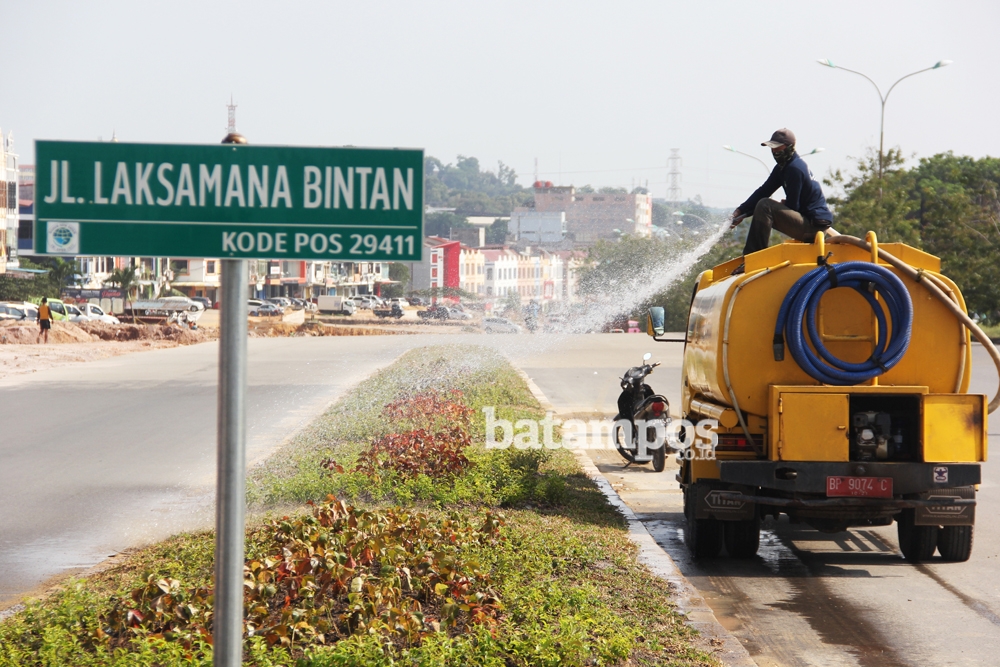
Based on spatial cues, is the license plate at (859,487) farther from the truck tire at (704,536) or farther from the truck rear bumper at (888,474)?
the truck tire at (704,536)

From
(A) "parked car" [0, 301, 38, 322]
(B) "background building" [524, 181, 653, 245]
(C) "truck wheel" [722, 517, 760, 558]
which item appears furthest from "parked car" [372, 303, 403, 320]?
(B) "background building" [524, 181, 653, 245]

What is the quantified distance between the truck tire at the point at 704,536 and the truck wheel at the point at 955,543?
1720 millimetres

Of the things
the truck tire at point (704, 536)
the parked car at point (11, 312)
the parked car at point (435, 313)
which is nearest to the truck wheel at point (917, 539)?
the truck tire at point (704, 536)

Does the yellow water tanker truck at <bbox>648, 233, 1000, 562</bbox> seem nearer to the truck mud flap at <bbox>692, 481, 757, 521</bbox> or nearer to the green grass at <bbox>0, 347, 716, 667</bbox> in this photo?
the truck mud flap at <bbox>692, 481, 757, 521</bbox>

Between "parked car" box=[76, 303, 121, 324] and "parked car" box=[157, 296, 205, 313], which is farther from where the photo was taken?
"parked car" box=[157, 296, 205, 313]

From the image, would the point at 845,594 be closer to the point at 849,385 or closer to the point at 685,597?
the point at 685,597

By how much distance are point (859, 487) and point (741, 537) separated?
3.62 ft

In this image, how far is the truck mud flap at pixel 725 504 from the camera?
7.91 metres

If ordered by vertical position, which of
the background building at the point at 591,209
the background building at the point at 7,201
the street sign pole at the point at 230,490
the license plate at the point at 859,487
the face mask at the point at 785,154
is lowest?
the license plate at the point at 859,487

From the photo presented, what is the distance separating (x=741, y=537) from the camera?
828 centimetres

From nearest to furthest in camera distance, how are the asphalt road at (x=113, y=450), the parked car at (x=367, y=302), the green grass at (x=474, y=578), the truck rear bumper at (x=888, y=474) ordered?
1. the green grass at (x=474, y=578)
2. the truck rear bumper at (x=888, y=474)
3. the asphalt road at (x=113, y=450)
4. the parked car at (x=367, y=302)

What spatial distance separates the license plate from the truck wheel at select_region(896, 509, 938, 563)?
25.5 inches

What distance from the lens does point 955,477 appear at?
7562 millimetres

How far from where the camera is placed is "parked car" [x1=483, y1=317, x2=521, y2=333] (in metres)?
56.4
